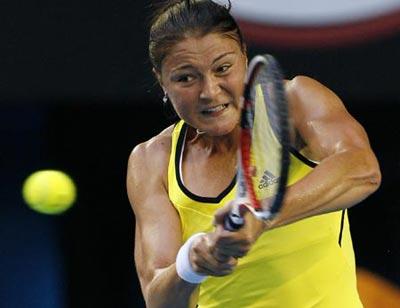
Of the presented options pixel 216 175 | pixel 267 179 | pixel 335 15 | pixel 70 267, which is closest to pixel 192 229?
pixel 216 175

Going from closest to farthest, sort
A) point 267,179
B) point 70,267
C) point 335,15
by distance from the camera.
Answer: point 267,179
point 335,15
point 70,267

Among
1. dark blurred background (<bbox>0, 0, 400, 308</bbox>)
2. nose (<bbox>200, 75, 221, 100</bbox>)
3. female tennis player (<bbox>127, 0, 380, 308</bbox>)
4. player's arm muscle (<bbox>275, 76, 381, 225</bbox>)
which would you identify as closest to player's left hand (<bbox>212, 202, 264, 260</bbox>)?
player's arm muscle (<bbox>275, 76, 381, 225</bbox>)

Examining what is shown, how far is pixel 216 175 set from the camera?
3264 mm

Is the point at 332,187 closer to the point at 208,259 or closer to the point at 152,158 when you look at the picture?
the point at 208,259

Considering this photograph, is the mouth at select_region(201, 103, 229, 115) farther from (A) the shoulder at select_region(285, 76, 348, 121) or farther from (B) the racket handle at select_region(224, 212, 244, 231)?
(B) the racket handle at select_region(224, 212, 244, 231)

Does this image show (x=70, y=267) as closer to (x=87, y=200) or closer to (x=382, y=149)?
(x=87, y=200)

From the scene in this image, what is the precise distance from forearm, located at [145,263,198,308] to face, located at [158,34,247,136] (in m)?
0.39

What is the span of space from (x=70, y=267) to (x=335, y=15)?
140 centimetres

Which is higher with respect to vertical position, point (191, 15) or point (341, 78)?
point (191, 15)

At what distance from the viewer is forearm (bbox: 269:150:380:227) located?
265cm

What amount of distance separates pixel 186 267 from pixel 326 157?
428 millimetres

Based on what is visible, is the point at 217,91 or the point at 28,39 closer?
the point at 217,91

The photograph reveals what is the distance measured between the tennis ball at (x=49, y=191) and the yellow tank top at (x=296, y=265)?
1.34 metres

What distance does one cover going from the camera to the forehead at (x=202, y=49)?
3025 mm
